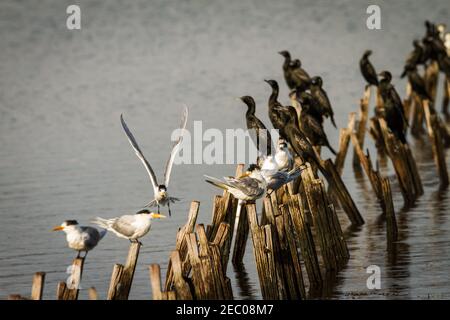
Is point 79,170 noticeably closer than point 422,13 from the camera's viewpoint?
Yes

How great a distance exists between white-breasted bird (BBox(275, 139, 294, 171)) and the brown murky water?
135 centimetres

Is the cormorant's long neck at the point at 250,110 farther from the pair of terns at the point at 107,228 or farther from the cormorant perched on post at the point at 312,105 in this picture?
the pair of terns at the point at 107,228

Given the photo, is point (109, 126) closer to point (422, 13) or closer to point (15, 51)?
point (15, 51)

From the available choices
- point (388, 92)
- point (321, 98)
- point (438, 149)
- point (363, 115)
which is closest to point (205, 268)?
point (321, 98)

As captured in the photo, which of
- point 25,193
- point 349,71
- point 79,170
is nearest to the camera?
point 25,193

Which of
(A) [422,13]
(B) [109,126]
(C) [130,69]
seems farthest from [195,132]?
(A) [422,13]

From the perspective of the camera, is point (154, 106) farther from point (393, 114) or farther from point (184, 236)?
point (184, 236)

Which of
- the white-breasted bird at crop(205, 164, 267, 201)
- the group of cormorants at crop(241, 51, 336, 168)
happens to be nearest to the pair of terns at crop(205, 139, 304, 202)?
the white-breasted bird at crop(205, 164, 267, 201)

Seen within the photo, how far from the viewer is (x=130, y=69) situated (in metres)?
32.7

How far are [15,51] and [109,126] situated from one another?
42.0 feet

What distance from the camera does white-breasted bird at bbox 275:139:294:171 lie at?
13398mm

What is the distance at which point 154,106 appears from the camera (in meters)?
26.7

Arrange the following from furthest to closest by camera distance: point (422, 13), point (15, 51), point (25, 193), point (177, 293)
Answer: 1. point (422, 13)
2. point (15, 51)
3. point (25, 193)
4. point (177, 293)

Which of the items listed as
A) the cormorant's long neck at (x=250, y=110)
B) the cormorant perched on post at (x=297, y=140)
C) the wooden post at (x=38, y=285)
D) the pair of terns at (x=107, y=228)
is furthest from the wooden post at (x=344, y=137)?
the wooden post at (x=38, y=285)
